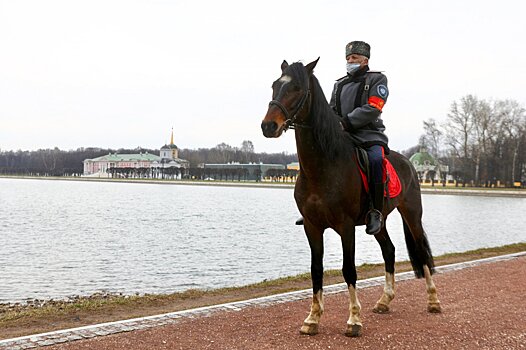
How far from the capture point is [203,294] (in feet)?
35.6

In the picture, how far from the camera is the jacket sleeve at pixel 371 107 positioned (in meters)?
7.08

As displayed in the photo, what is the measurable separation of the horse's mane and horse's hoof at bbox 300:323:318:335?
6.76ft

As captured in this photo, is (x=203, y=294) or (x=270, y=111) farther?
(x=203, y=294)

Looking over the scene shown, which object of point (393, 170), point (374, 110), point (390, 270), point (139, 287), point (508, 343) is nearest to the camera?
point (508, 343)

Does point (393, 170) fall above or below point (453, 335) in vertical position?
above

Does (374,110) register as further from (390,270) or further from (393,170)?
(390,270)

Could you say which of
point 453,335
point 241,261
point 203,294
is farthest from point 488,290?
point 241,261

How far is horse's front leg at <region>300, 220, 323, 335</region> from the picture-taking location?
6.83m

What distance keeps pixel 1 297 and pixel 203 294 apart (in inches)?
205

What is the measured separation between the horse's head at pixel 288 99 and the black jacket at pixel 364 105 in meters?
1.08

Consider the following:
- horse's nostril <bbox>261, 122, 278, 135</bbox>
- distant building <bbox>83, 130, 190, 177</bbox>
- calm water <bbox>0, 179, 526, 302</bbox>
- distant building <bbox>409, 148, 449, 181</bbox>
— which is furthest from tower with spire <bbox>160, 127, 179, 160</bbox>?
horse's nostril <bbox>261, 122, 278, 135</bbox>

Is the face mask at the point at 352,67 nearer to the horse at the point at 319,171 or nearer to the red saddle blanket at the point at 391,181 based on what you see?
the horse at the point at 319,171

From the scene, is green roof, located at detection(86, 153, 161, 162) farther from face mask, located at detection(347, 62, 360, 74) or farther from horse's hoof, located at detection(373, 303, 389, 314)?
face mask, located at detection(347, 62, 360, 74)

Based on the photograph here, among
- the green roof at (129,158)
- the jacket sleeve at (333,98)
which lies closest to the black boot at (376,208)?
the jacket sleeve at (333,98)
